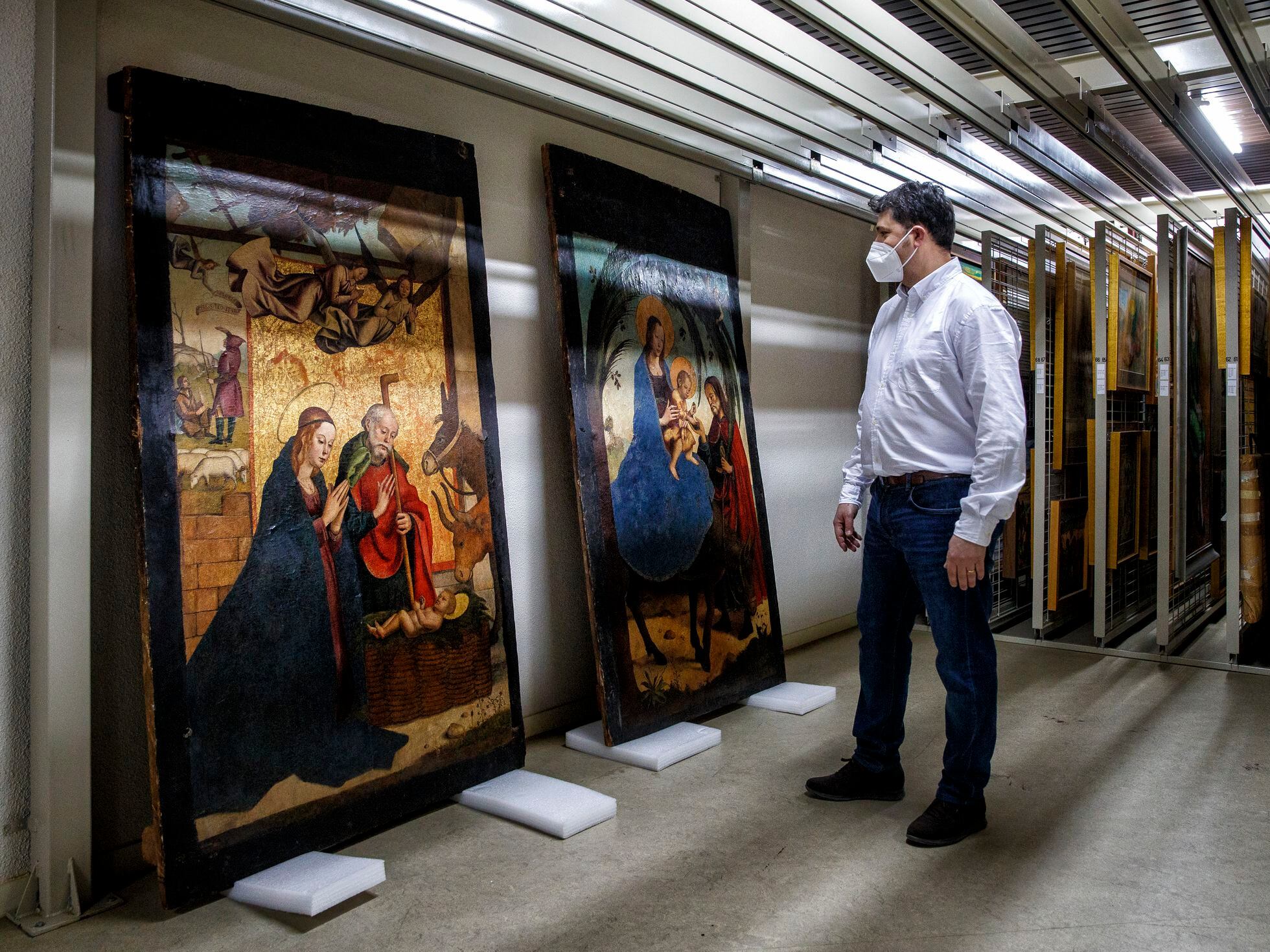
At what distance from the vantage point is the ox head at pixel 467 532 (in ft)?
9.75

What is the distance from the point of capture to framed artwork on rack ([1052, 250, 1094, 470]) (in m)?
5.05

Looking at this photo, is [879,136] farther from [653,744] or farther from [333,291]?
[653,744]

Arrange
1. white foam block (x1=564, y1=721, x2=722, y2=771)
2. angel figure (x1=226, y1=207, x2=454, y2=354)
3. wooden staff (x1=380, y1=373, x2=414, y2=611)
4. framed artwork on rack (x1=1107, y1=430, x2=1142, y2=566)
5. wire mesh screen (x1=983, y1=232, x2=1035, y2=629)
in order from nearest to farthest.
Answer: angel figure (x1=226, y1=207, x2=454, y2=354) → wooden staff (x1=380, y1=373, x2=414, y2=611) → white foam block (x1=564, y1=721, x2=722, y2=771) → framed artwork on rack (x1=1107, y1=430, x2=1142, y2=566) → wire mesh screen (x1=983, y1=232, x2=1035, y2=629)

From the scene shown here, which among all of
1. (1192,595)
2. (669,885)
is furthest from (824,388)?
(669,885)

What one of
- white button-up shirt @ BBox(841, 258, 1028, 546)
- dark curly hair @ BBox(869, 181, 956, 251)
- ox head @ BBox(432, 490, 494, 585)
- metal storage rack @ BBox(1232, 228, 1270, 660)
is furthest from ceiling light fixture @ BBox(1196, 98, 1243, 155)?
ox head @ BBox(432, 490, 494, 585)

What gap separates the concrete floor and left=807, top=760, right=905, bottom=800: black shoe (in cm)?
4

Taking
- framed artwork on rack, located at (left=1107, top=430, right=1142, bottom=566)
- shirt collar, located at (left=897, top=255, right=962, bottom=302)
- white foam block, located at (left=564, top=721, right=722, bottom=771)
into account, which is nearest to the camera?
shirt collar, located at (left=897, top=255, right=962, bottom=302)

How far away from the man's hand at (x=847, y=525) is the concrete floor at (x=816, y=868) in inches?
32.0

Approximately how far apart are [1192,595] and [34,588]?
20.3 feet

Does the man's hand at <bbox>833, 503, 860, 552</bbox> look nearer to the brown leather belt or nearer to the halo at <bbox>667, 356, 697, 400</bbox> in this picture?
the brown leather belt

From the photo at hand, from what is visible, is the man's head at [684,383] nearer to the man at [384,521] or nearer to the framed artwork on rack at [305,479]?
the framed artwork on rack at [305,479]

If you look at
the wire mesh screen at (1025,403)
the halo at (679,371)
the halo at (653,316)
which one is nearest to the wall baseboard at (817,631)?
the wire mesh screen at (1025,403)

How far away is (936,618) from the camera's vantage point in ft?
8.63

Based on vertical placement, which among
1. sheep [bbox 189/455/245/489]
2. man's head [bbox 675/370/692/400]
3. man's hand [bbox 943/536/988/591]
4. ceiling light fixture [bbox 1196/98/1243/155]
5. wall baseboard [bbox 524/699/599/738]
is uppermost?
ceiling light fixture [bbox 1196/98/1243/155]
